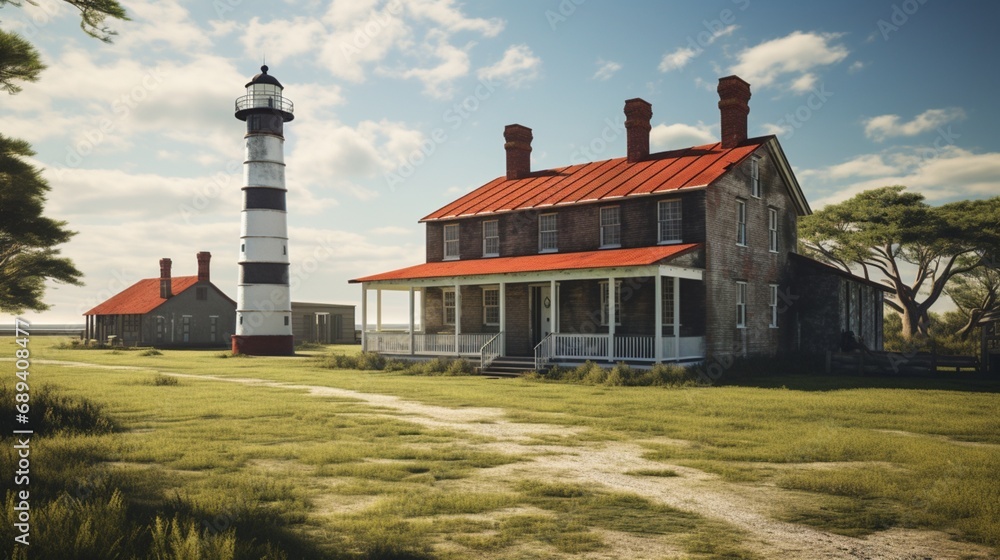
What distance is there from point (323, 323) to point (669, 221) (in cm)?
3674

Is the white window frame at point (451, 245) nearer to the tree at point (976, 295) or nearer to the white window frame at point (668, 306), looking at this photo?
the white window frame at point (668, 306)

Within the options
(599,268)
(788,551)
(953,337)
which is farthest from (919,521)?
(953,337)

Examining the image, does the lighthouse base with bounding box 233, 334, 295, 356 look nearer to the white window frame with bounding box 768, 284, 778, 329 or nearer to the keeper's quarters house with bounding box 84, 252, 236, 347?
the keeper's quarters house with bounding box 84, 252, 236, 347

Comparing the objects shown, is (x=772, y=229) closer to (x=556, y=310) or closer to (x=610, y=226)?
(x=610, y=226)

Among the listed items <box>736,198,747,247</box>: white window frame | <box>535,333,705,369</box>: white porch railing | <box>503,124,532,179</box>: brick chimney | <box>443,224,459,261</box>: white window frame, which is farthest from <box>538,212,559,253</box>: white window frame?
<box>736,198,747,247</box>: white window frame

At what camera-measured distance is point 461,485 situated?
816 centimetres

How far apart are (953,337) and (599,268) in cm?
2717

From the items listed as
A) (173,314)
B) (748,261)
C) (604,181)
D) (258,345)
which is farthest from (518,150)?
(173,314)

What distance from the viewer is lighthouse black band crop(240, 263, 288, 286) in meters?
39.2

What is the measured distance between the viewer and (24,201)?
1770 centimetres

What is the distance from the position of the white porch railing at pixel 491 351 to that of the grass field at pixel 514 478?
8.86 meters

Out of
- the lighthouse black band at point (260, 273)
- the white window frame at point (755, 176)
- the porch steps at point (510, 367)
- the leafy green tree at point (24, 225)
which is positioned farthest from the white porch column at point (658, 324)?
the lighthouse black band at point (260, 273)

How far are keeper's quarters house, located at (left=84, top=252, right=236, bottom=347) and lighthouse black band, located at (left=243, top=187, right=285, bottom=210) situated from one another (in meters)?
15.9

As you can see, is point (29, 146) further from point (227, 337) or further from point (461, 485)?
point (227, 337)
